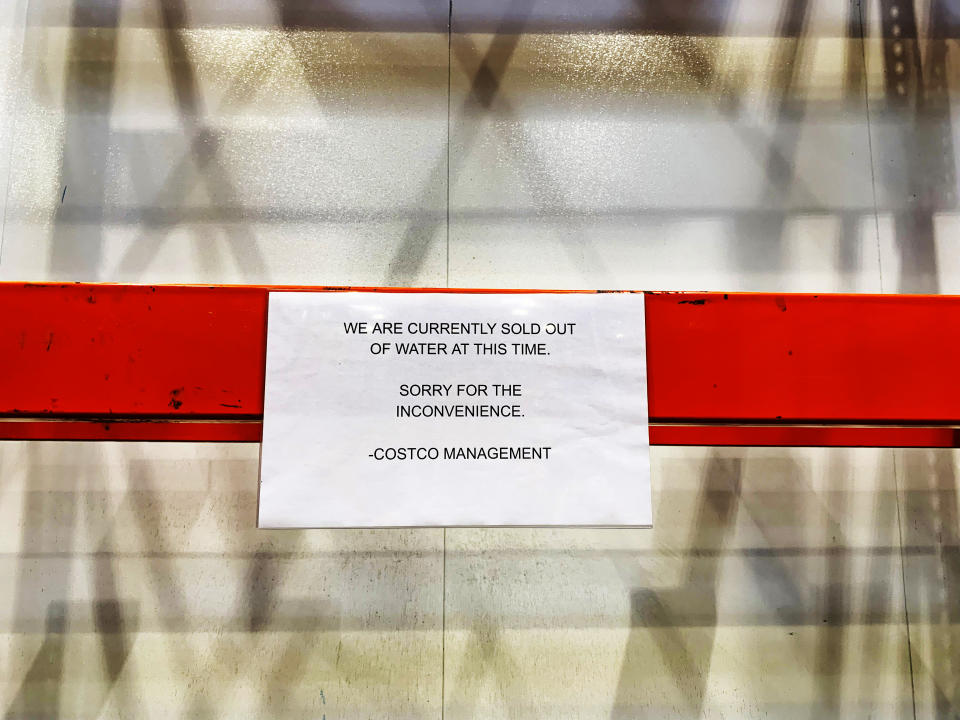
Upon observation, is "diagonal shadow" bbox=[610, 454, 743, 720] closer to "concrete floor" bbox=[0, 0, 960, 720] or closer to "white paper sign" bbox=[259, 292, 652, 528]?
"concrete floor" bbox=[0, 0, 960, 720]

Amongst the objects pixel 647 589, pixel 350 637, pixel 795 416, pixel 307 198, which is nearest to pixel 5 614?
pixel 350 637

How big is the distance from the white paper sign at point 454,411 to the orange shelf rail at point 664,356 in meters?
0.06

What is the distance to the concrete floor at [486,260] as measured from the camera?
82.5 inches

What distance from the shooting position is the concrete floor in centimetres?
210

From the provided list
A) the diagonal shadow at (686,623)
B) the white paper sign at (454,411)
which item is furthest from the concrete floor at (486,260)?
the white paper sign at (454,411)

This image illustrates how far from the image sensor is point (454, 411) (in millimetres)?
1053

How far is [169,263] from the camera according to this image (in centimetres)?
231

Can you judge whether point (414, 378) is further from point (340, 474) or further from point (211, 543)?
point (211, 543)

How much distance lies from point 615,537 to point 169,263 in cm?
217

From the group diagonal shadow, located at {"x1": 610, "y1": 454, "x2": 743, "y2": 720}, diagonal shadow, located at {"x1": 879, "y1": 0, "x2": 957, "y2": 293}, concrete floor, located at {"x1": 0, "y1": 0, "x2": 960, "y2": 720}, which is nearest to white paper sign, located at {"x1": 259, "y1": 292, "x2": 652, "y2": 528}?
concrete floor, located at {"x1": 0, "y1": 0, "x2": 960, "y2": 720}

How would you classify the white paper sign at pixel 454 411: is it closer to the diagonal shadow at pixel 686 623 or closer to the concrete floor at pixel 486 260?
the concrete floor at pixel 486 260

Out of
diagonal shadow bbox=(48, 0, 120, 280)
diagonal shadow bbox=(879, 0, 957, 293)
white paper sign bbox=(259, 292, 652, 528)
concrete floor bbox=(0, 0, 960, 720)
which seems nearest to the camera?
white paper sign bbox=(259, 292, 652, 528)

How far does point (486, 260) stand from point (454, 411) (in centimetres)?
138

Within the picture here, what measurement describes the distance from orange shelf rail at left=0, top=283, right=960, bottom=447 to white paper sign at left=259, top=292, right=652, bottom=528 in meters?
0.06
